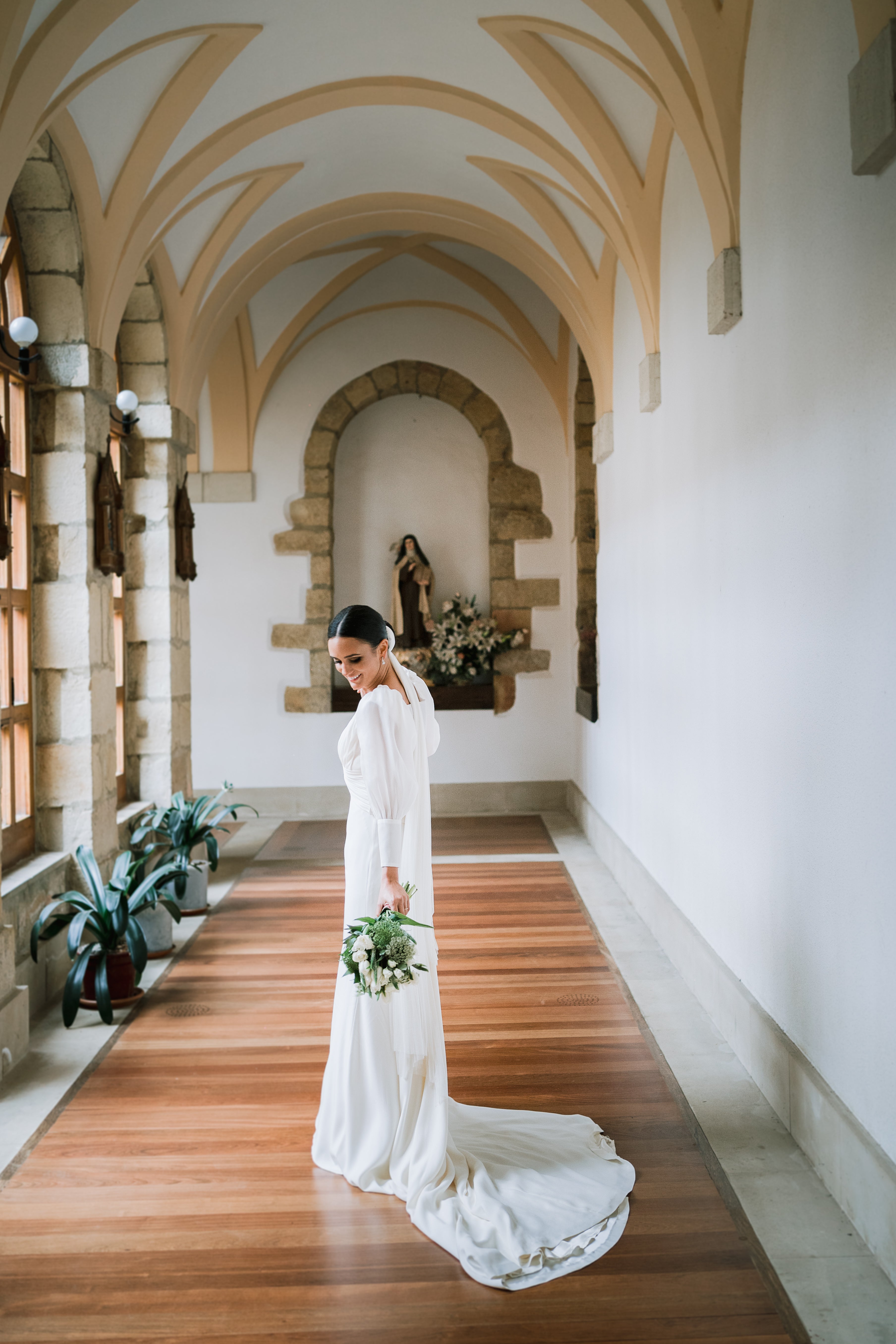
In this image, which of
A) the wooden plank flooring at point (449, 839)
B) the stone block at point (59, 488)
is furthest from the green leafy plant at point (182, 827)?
the stone block at point (59, 488)

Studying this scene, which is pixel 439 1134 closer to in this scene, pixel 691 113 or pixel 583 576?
pixel 691 113

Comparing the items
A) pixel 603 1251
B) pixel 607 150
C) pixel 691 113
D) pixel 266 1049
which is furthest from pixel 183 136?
pixel 603 1251

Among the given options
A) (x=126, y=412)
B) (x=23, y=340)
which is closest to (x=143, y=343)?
(x=126, y=412)

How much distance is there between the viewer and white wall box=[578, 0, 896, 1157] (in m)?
2.38

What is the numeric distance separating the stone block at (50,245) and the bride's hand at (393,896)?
340cm

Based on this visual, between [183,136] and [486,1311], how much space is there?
501cm

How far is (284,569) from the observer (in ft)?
29.5

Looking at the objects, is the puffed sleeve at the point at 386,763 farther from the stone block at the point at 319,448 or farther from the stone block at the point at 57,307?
the stone block at the point at 319,448

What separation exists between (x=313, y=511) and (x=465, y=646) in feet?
5.96

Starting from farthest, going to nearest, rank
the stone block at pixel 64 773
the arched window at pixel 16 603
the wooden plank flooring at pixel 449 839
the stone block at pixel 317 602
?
the stone block at pixel 317 602, the wooden plank flooring at pixel 449 839, the stone block at pixel 64 773, the arched window at pixel 16 603

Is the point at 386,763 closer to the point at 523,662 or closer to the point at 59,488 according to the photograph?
the point at 59,488

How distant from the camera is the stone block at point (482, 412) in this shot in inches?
351

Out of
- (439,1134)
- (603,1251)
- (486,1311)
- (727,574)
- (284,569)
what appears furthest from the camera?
(284,569)

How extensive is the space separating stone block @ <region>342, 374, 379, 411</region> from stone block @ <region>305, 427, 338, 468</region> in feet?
1.09
